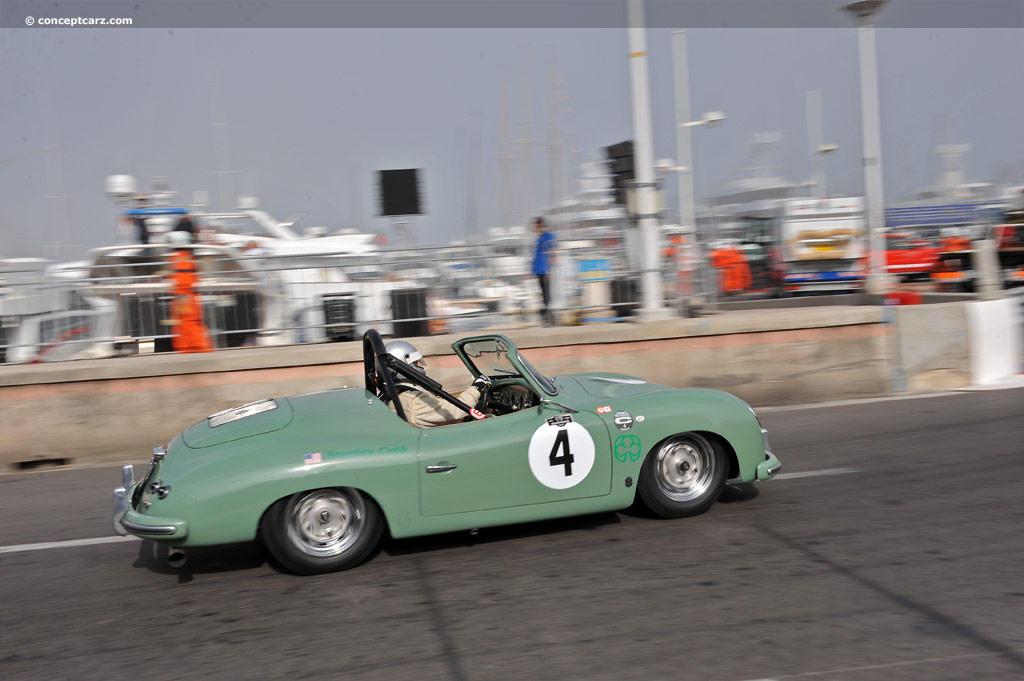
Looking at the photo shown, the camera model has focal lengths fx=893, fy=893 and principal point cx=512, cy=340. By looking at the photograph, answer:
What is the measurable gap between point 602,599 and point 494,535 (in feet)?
4.31

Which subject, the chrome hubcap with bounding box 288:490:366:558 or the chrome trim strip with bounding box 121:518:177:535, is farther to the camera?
the chrome hubcap with bounding box 288:490:366:558

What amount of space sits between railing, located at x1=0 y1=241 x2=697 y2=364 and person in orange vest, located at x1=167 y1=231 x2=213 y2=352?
73 mm

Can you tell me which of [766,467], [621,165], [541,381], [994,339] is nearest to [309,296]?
[621,165]

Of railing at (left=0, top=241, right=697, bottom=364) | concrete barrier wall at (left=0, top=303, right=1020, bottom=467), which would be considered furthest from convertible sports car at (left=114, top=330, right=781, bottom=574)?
railing at (left=0, top=241, right=697, bottom=364)

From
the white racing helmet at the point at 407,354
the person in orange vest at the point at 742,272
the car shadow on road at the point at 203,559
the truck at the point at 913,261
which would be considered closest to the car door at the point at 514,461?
the white racing helmet at the point at 407,354

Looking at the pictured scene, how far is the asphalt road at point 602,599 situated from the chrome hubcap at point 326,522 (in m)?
0.18

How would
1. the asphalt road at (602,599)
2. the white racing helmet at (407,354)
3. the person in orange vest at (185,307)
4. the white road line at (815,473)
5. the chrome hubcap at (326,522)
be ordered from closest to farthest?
the asphalt road at (602,599)
the chrome hubcap at (326,522)
the white racing helmet at (407,354)
the white road line at (815,473)
the person in orange vest at (185,307)

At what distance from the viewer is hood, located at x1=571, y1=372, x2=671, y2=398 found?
5.80 metres

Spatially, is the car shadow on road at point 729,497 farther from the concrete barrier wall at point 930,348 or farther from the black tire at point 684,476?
the concrete barrier wall at point 930,348

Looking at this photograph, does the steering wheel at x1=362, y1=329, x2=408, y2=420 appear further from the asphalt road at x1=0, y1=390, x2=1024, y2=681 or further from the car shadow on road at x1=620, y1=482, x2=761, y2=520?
the car shadow on road at x1=620, y1=482, x2=761, y2=520

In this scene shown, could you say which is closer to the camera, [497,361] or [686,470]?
[686,470]

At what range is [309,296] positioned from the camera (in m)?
10.2

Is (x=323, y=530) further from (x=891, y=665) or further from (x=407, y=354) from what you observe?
(x=891, y=665)

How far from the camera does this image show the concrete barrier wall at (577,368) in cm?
881
